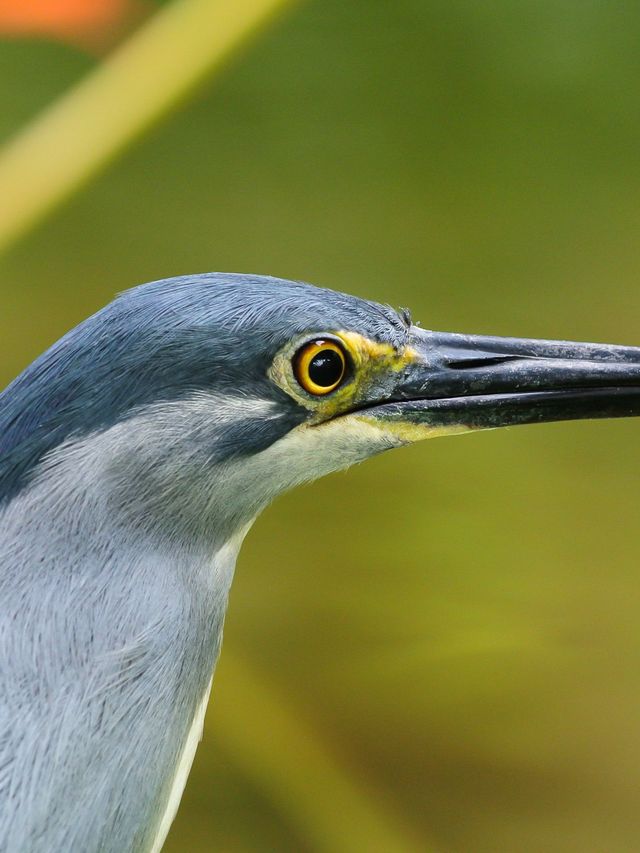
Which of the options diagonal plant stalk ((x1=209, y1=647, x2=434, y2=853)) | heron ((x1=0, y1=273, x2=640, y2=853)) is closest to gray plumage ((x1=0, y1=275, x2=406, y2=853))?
heron ((x1=0, y1=273, x2=640, y2=853))

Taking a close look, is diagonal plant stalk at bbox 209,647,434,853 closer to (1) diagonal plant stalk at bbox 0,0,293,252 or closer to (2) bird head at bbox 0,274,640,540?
(2) bird head at bbox 0,274,640,540

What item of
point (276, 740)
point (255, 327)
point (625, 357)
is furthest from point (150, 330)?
point (276, 740)

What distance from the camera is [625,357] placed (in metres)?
1.02

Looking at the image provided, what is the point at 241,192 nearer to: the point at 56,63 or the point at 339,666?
the point at 56,63

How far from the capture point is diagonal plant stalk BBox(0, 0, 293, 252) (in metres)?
1.48

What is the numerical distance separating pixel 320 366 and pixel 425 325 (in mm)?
804

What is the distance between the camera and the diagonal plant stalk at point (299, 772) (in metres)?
1.46

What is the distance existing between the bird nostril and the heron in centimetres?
2

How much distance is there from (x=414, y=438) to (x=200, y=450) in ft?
0.67

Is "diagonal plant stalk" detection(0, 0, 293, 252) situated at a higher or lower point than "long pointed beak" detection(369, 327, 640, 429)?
higher

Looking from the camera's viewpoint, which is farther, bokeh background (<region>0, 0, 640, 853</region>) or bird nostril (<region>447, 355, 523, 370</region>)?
bokeh background (<region>0, 0, 640, 853</region>)

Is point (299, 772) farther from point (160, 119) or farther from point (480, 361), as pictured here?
point (160, 119)

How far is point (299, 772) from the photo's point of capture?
153 cm

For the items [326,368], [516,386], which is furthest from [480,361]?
[326,368]
